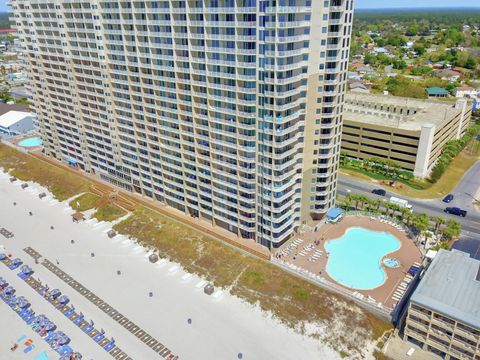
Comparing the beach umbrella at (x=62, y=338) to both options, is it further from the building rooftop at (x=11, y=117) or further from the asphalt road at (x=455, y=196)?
the building rooftop at (x=11, y=117)

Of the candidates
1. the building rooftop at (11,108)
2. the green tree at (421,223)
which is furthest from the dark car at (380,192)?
the building rooftop at (11,108)

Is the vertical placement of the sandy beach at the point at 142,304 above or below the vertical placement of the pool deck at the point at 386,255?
below

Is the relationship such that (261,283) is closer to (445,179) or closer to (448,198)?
(448,198)

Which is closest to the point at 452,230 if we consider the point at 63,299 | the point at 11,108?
the point at 63,299

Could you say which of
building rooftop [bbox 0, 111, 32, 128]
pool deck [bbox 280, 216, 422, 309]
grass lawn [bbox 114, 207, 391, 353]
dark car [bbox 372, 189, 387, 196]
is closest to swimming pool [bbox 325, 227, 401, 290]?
pool deck [bbox 280, 216, 422, 309]

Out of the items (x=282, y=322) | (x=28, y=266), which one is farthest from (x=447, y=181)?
(x=28, y=266)
